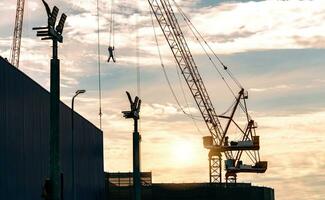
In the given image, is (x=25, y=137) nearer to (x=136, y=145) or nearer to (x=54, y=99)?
→ (x=54, y=99)

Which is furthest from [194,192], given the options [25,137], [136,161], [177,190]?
[25,137]

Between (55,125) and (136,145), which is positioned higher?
(136,145)

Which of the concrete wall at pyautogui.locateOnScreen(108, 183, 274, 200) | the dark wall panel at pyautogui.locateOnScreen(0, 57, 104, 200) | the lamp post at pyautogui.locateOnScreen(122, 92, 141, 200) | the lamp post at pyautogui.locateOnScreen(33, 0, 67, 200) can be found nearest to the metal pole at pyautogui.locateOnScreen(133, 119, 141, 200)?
the lamp post at pyautogui.locateOnScreen(122, 92, 141, 200)

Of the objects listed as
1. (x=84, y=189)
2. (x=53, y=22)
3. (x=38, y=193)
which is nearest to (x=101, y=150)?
(x=84, y=189)

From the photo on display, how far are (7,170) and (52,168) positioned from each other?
486 inches

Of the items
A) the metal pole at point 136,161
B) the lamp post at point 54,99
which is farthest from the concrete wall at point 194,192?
the lamp post at point 54,99

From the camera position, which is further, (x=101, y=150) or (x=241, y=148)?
(x=241, y=148)

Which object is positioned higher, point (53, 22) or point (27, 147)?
point (53, 22)

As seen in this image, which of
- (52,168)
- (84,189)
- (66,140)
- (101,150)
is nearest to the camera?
(52,168)

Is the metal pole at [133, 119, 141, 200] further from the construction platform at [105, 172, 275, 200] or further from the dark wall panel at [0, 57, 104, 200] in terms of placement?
the construction platform at [105, 172, 275, 200]

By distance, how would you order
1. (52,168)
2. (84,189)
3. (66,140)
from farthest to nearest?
1. (84,189)
2. (66,140)
3. (52,168)

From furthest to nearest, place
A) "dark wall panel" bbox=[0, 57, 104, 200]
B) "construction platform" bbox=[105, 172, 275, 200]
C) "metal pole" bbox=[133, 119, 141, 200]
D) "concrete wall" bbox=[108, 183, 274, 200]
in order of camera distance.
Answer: "construction platform" bbox=[105, 172, 275, 200] < "concrete wall" bbox=[108, 183, 274, 200] < "metal pole" bbox=[133, 119, 141, 200] < "dark wall panel" bbox=[0, 57, 104, 200]

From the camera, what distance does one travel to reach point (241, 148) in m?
190

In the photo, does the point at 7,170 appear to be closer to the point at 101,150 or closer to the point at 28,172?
the point at 28,172
